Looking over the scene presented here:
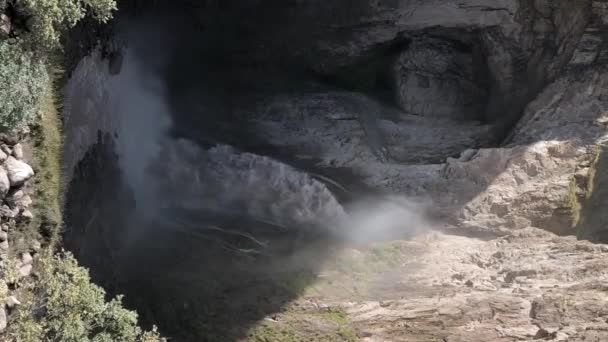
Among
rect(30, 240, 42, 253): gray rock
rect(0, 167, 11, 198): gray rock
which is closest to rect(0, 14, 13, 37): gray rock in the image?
rect(0, 167, 11, 198): gray rock

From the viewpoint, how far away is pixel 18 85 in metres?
8.80

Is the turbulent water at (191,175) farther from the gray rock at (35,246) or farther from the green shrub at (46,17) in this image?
the gray rock at (35,246)

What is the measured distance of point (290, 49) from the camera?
18406mm

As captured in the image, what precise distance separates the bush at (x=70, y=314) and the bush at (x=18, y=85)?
1769 millimetres

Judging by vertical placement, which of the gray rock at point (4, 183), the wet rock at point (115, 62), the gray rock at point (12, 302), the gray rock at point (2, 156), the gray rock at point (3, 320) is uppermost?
the wet rock at point (115, 62)

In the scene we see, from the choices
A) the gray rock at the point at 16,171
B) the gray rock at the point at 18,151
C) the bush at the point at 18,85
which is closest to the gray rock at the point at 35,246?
the gray rock at the point at 16,171

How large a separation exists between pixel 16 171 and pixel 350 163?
886 cm

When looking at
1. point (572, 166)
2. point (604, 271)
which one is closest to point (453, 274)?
point (604, 271)

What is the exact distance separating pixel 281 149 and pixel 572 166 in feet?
20.7

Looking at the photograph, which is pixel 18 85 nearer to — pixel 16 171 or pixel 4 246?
pixel 16 171

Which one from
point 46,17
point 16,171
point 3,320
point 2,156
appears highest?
point 46,17

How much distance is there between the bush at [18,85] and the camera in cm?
861

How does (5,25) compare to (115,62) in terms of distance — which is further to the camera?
(115,62)

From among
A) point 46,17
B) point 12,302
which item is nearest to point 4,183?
point 12,302
